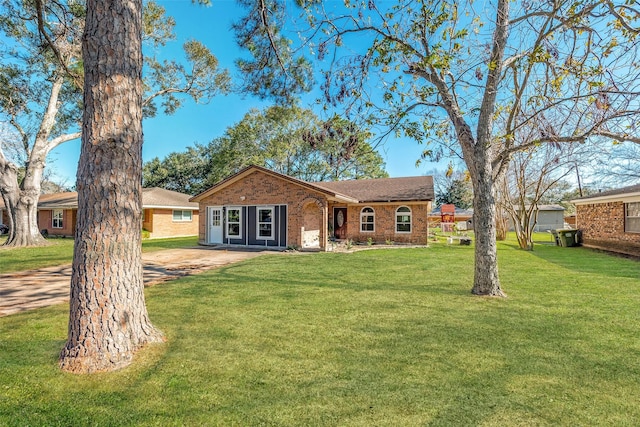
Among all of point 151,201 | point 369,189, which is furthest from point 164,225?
point 369,189

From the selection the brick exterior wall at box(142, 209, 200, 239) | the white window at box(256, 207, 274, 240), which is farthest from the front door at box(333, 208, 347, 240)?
the brick exterior wall at box(142, 209, 200, 239)

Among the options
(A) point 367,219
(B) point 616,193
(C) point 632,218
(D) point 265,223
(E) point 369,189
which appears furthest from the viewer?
(E) point 369,189

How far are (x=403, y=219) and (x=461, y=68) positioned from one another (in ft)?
39.3

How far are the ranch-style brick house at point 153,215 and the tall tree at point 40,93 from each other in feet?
15.7

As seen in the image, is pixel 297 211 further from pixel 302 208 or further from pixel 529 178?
pixel 529 178

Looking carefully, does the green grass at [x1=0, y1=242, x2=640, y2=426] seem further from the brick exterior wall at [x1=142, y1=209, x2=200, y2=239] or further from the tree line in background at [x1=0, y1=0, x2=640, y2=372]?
the brick exterior wall at [x1=142, y1=209, x2=200, y2=239]

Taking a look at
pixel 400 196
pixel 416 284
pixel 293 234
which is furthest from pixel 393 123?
pixel 400 196

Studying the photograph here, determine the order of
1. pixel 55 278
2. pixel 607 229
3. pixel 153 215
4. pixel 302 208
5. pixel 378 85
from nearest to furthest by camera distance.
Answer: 1. pixel 378 85
2. pixel 55 278
3. pixel 302 208
4. pixel 607 229
5. pixel 153 215

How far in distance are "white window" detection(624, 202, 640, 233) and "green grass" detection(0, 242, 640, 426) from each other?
10.5 m

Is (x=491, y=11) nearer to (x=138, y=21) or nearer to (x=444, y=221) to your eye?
(x=138, y=21)

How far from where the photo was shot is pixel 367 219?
60.8 feet

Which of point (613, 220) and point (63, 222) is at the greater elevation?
point (63, 222)

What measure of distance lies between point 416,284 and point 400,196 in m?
10.4

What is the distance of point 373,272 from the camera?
9.18 m
